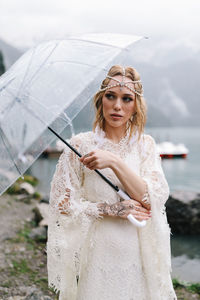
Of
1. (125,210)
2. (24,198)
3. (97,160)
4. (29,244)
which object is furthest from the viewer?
(24,198)

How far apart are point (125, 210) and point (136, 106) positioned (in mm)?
717

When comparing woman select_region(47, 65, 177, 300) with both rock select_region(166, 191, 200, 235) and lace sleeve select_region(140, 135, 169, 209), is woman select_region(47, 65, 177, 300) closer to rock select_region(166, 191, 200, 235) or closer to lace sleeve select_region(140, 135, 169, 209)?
lace sleeve select_region(140, 135, 169, 209)

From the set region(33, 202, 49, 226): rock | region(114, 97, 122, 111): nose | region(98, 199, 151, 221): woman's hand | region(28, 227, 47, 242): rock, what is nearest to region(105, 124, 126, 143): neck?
region(114, 97, 122, 111): nose

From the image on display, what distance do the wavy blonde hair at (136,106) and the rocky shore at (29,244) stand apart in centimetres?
223

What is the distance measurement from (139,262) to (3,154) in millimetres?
1165

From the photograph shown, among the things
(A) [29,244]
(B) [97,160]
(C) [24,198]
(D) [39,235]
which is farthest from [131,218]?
(C) [24,198]

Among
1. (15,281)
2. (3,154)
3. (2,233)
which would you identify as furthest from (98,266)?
(2,233)

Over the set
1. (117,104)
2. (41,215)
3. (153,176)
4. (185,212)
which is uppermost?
(117,104)

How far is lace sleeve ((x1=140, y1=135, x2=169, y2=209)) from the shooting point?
7.49 feet

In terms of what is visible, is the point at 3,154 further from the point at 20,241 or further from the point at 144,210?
the point at 20,241

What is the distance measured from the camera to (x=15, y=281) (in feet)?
15.9

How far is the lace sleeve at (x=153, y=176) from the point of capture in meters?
2.28

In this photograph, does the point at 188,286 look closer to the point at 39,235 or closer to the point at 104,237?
the point at 39,235

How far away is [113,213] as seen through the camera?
226 centimetres
